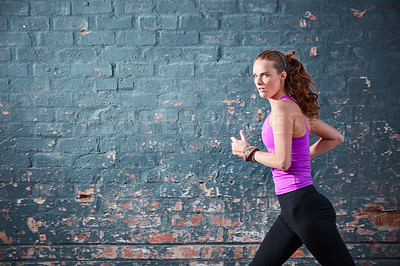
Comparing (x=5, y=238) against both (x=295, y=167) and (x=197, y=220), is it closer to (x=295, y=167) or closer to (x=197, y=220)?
(x=197, y=220)

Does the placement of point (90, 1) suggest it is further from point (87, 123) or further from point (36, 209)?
point (36, 209)

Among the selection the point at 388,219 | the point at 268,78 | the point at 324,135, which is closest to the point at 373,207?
the point at 388,219

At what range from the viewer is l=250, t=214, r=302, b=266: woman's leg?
7.30 ft

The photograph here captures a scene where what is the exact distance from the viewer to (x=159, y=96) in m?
3.28

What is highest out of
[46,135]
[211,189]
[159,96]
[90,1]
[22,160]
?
[90,1]

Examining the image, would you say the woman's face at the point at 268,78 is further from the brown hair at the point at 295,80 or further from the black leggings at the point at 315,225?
the black leggings at the point at 315,225

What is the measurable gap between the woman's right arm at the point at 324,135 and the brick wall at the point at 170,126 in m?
0.75

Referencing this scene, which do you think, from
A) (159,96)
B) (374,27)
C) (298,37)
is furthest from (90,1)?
(374,27)

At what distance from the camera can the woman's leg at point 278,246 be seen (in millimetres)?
2225

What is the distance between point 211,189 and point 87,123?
46.4 inches

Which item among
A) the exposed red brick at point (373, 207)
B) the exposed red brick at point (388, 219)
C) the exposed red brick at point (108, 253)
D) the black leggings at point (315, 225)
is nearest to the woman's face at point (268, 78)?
the black leggings at point (315, 225)

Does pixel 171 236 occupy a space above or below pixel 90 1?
below

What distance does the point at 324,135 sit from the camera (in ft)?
8.23

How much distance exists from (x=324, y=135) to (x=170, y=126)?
1.30m
